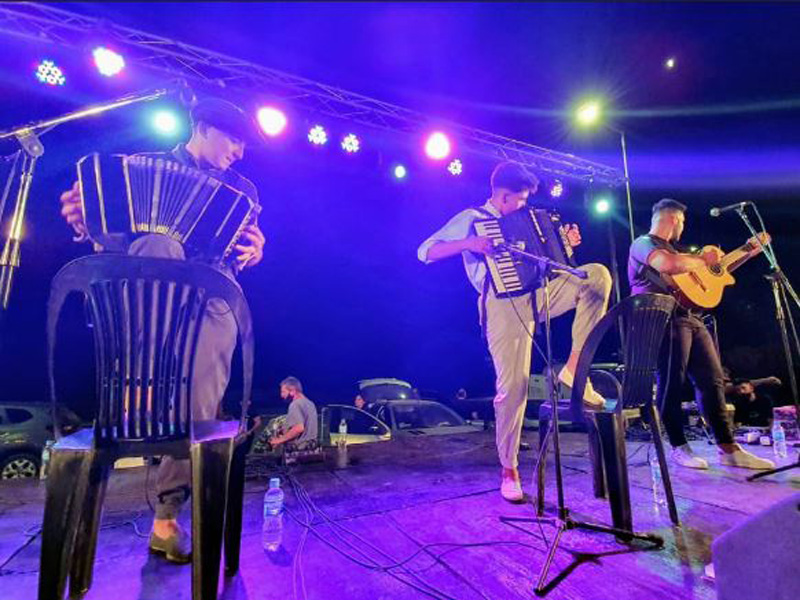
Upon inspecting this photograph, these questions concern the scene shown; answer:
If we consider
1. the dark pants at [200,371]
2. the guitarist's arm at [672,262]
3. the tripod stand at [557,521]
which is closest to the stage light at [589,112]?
the guitarist's arm at [672,262]

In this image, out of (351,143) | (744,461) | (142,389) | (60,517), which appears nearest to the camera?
(60,517)

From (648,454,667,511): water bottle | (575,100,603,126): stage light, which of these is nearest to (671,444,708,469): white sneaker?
(648,454,667,511): water bottle

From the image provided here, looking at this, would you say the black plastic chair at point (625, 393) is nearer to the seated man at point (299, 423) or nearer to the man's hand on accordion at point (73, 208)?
the man's hand on accordion at point (73, 208)

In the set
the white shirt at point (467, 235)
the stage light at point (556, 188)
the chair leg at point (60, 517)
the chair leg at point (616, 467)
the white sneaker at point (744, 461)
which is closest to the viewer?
the chair leg at point (60, 517)

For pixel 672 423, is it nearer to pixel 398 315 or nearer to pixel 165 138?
pixel 165 138

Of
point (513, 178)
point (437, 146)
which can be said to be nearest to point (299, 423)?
point (513, 178)

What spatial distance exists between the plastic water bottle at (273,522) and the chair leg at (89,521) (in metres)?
0.71

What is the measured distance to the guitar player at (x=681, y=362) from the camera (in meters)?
3.30

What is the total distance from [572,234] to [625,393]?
41.8 inches

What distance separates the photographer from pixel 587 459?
3.60m

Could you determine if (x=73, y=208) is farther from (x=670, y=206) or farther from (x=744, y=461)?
(x=744, y=461)

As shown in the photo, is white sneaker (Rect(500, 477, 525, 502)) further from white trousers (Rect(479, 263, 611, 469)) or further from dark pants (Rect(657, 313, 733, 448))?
dark pants (Rect(657, 313, 733, 448))

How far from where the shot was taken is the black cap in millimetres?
2090

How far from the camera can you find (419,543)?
1.85 m
